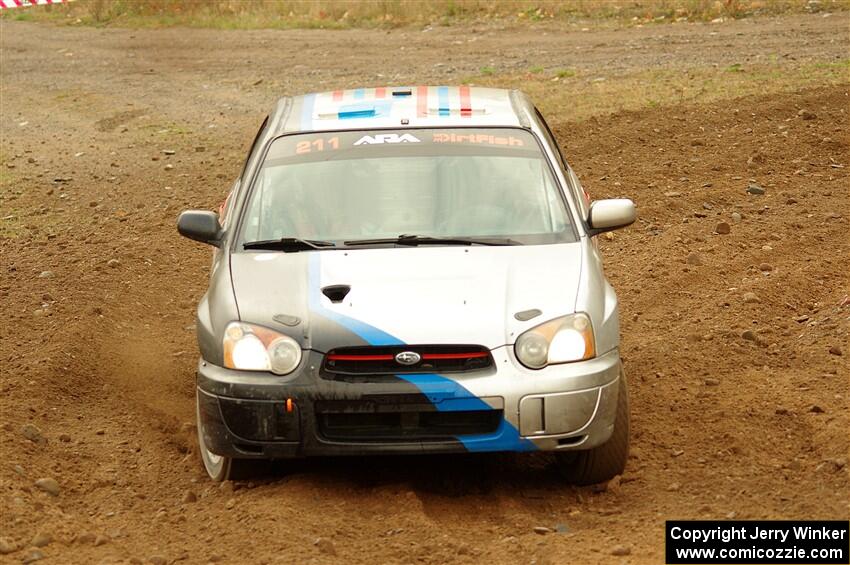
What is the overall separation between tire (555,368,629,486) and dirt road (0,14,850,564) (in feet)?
0.30

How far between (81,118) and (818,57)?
922 centimetres

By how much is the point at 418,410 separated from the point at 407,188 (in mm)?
1489

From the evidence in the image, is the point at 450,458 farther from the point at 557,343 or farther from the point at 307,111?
the point at 307,111

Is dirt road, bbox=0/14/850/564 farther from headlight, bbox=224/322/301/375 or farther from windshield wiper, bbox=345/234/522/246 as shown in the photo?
windshield wiper, bbox=345/234/522/246

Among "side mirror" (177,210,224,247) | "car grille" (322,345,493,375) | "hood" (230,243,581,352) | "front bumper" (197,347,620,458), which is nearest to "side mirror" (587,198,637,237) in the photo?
"hood" (230,243,581,352)

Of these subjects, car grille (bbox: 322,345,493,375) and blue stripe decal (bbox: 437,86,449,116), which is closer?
car grille (bbox: 322,345,493,375)

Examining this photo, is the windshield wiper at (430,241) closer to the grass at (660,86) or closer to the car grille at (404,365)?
the car grille at (404,365)

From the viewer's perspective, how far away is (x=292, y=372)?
5.72m

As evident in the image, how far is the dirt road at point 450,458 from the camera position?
18.7 ft

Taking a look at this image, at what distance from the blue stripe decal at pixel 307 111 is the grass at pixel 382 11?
50.0 feet

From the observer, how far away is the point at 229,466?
6168mm

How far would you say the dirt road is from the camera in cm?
569

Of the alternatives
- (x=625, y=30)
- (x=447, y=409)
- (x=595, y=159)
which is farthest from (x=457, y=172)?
(x=625, y=30)

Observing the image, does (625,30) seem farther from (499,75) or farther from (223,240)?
(223,240)
